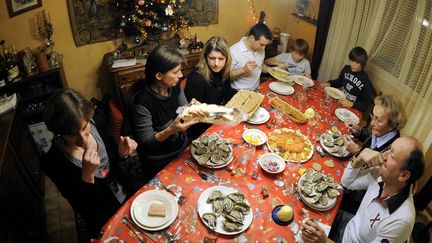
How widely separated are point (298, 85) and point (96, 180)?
8.31 feet

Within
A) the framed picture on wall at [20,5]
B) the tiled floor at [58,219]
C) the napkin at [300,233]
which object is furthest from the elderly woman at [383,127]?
the framed picture on wall at [20,5]

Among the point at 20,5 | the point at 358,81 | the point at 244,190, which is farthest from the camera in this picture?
the point at 358,81

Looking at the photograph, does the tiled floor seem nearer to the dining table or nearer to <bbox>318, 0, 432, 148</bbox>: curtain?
the dining table

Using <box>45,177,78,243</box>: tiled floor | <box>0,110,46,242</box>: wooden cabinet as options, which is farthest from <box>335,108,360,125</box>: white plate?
<box>0,110,46,242</box>: wooden cabinet

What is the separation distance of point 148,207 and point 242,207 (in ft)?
2.03

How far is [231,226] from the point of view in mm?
1645

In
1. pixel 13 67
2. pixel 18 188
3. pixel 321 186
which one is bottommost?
pixel 18 188

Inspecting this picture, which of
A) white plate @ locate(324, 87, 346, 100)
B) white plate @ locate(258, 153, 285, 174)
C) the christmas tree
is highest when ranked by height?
the christmas tree

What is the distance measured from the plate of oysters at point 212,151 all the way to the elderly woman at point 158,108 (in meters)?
0.20

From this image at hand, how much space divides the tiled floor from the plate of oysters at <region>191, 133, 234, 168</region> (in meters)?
1.80

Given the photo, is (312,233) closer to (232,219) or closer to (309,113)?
(232,219)

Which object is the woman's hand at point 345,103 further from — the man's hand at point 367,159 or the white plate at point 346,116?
the man's hand at point 367,159

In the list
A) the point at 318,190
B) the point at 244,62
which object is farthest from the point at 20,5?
the point at 318,190

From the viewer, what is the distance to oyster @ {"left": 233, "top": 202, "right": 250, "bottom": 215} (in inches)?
68.9
